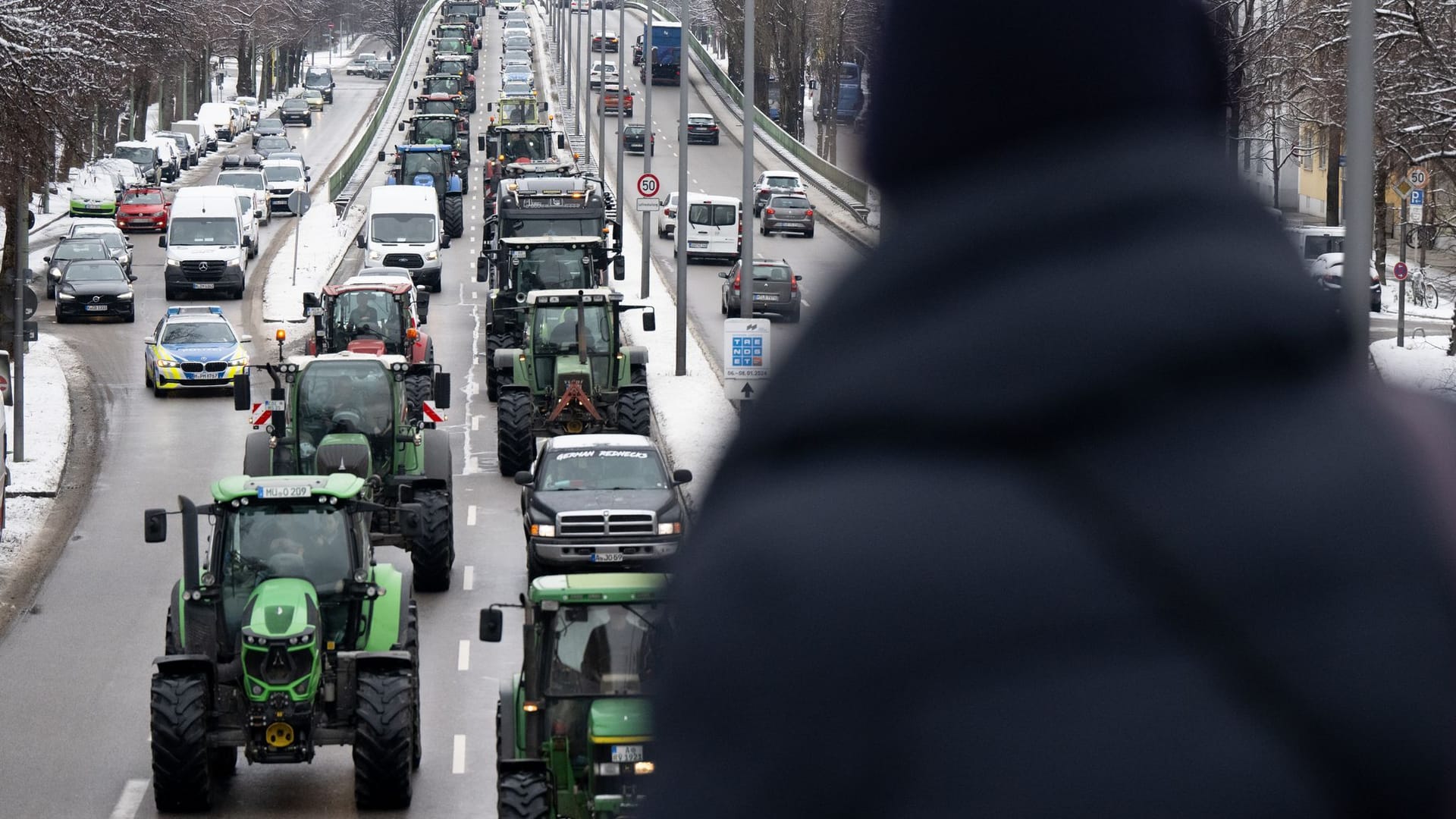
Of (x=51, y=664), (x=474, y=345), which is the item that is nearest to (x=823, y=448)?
(x=51, y=664)

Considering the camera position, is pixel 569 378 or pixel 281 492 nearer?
pixel 281 492

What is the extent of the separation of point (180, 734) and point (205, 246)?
37.6m

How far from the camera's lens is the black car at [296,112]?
109938mm

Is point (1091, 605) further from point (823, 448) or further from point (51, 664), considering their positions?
point (51, 664)

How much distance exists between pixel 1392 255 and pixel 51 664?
42293 millimetres

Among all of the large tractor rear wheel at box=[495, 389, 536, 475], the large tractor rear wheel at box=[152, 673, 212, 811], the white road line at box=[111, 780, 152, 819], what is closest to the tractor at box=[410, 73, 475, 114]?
the large tractor rear wheel at box=[495, 389, 536, 475]

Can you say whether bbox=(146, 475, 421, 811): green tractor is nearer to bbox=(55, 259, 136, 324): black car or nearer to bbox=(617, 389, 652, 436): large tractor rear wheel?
bbox=(617, 389, 652, 436): large tractor rear wheel

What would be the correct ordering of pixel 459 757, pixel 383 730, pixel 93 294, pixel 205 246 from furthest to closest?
pixel 205 246 → pixel 93 294 → pixel 459 757 → pixel 383 730

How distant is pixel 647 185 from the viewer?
42.9 meters

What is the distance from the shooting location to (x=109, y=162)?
76500 millimetres

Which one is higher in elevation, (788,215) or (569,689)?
(788,215)

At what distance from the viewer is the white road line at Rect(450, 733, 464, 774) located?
17188 mm

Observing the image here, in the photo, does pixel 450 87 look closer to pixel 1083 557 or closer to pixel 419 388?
pixel 419 388

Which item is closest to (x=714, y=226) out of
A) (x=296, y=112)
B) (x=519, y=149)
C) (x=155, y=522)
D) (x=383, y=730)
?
(x=519, y=149)
